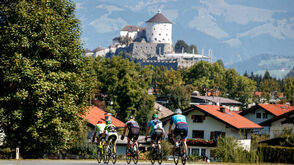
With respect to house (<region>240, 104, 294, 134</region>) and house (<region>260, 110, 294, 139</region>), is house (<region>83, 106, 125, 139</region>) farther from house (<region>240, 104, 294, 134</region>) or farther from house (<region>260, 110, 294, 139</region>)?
house (<region>240, 104, 294, 134</region>)

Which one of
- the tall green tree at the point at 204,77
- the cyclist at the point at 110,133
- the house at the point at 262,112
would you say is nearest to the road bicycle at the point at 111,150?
the cyclist at the point at 110,133

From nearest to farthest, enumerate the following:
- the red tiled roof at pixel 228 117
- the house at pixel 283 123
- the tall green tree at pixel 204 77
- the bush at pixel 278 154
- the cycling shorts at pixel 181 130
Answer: the cycling shorts at pixel 181 130 → the bush at pixel 278 154 → the house at pixel 283 123 → the red tiled roof at pixel 228 117 → the tall green tree at pixel 204 77

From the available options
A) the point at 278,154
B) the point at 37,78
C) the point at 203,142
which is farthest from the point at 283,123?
the point at 37,78

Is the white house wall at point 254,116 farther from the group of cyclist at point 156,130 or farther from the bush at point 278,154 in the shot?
the group of cyclist at point 156,130

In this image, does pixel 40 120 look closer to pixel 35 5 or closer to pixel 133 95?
pixel 35 5

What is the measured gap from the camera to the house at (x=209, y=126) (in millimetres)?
67438

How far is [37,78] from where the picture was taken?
37.8m

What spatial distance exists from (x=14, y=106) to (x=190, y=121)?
36275 mm

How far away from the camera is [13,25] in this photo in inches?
1539

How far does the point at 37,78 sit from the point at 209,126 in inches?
1480

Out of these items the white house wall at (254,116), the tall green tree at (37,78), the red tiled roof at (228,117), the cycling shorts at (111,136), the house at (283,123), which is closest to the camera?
the cycling shorts at (111,136)

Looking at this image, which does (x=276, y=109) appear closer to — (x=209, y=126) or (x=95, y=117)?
(x=209, y=126)

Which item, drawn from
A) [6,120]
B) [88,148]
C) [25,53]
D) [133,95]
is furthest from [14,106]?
[133,95]

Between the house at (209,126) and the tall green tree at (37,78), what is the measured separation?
28.0 meters
